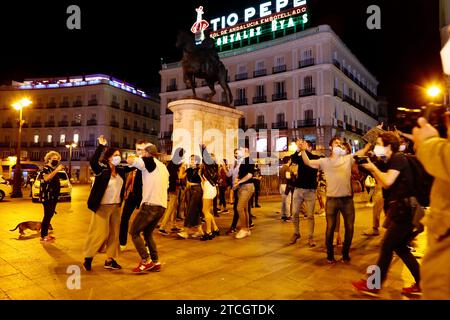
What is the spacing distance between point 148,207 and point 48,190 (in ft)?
10.6

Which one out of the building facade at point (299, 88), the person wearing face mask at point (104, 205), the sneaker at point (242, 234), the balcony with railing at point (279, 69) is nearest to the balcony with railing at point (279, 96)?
the building facade at point (299, 88)

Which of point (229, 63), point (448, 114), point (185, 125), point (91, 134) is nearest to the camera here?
point (448, 114)

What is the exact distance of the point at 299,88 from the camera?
37656 millimetres

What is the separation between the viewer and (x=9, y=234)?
285 inches

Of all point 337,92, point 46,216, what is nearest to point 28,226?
point 46,216

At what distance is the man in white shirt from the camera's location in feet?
14.9

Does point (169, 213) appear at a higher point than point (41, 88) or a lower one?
lower

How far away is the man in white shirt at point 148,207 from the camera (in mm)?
4539

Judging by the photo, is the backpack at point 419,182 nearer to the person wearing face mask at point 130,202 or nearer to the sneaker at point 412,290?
the sneaker at point 412,290

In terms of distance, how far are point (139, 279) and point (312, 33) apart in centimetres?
3673

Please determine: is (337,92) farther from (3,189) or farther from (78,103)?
(78,103)

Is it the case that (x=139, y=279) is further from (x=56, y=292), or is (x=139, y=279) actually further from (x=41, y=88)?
(x=41, y=88)

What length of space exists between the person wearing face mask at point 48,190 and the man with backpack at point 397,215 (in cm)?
573

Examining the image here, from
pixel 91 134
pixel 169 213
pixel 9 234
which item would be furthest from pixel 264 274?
pixel 91 134
